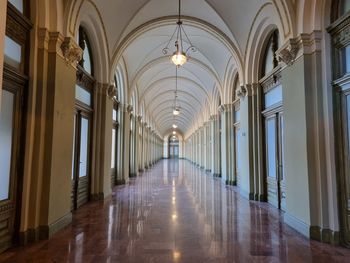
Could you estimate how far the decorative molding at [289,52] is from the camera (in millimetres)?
4402

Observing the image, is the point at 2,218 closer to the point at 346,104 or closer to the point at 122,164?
the point at 346,104

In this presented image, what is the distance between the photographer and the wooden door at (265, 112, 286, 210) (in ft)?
20.1

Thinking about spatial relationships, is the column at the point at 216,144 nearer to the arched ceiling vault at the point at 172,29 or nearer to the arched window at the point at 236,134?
the arched ceiling vault at the point at 172,29

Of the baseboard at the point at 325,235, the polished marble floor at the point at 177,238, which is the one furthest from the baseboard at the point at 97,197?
the baseboard at the point at 325,235

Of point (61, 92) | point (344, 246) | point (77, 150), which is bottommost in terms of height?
point (344, 246)

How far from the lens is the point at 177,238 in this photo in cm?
396

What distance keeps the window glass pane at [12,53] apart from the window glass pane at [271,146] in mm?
5766

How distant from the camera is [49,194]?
3986 millimetres

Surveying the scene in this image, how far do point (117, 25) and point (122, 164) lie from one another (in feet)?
18.2

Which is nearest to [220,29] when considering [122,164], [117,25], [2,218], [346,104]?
[117,25]

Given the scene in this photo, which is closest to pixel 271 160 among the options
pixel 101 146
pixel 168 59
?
pixel 101 146

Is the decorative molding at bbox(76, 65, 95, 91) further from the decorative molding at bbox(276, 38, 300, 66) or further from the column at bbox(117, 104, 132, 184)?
the decorative molding at bbox(276, 38, 300, 66)

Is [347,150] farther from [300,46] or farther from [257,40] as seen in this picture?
[257,40]

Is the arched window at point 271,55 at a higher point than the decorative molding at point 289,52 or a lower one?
higher
